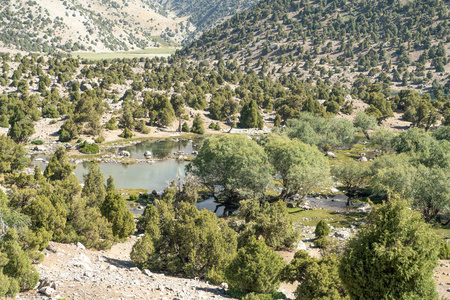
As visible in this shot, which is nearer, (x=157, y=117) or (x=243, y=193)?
(x=243, y=193)

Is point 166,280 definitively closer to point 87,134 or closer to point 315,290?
point 315,290

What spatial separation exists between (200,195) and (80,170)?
2702 cm

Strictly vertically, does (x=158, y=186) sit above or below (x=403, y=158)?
below

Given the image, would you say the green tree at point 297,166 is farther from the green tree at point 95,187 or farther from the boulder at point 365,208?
the green tree at point 95,187

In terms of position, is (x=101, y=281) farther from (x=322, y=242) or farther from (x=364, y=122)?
(x=364, y=122)

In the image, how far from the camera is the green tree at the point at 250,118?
117044 mm

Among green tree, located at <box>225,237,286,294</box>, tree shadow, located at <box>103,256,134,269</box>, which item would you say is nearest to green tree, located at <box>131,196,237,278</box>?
tree shadow, located at <box>103,256,134,269</box>

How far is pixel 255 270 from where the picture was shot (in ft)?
78.3

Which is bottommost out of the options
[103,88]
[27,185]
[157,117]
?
[27,185]

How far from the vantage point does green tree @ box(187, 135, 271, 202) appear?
47.7m

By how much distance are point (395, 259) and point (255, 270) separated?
10.2 metres

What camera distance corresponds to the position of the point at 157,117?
11269 cm

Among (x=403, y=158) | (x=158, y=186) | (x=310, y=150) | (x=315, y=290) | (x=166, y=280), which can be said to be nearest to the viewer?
(x=315, y=290)

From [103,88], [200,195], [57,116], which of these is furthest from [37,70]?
[200,195]
